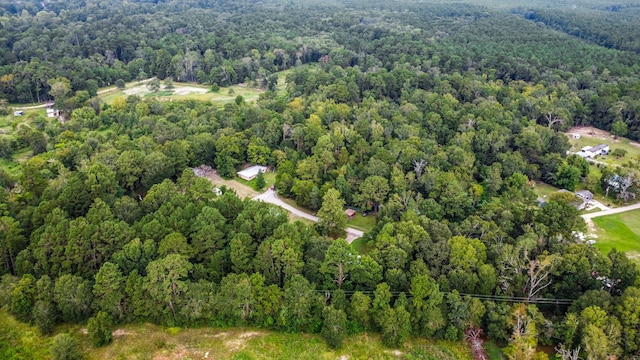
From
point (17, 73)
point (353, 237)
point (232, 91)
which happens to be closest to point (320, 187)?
point (353, 237)

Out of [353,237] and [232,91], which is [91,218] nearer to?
[353,237]

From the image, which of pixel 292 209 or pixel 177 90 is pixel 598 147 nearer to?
pixel 292 209

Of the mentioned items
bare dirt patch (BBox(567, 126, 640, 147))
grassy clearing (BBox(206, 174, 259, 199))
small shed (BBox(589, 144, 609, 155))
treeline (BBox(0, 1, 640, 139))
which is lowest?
grassy clearing (BBox(206, 174, 259, 199))

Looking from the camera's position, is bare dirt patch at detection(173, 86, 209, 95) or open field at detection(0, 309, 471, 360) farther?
bare dirt patch at detection(173, 86, 209, 95)

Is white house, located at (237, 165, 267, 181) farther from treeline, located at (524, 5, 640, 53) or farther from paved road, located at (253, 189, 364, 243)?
treeline, located at (524, 5, 640, 53)

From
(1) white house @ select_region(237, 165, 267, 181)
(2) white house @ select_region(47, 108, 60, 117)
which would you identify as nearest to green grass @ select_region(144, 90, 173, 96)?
(2) white house @ select_region(47, 108, 60, 117)

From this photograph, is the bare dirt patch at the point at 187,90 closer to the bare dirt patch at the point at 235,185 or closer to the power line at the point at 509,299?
the bare dirt patch at the point at 235,185

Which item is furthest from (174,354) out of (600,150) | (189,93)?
(189,93)
